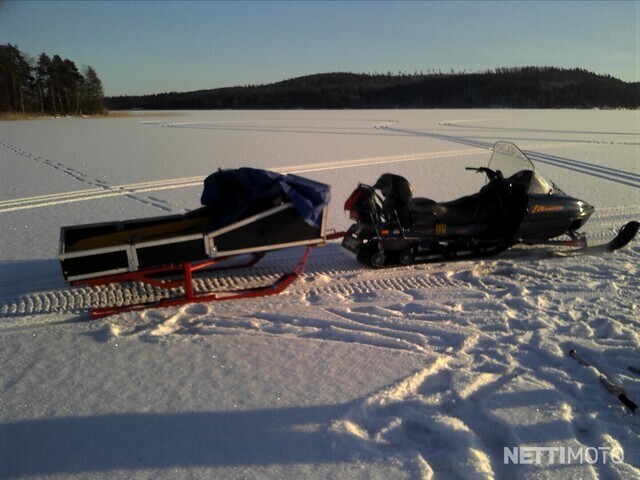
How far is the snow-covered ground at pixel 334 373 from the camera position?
7.55 feet

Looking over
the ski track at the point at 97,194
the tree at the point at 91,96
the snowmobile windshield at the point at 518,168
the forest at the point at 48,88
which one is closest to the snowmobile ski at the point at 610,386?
the snowmobile windshield at the point at 518,168

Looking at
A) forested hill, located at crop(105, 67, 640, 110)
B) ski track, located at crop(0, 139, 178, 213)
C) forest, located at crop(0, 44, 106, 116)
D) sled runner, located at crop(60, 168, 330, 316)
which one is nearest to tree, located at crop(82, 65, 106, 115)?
forest, located at crop(0, 44, 106, 116)

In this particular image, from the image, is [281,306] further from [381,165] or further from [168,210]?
[381,165]

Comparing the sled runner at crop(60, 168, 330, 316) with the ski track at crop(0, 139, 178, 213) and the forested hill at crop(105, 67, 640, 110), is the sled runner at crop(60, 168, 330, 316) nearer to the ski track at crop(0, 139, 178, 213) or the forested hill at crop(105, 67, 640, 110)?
the ski track at crop(0, 139, 178, 213)

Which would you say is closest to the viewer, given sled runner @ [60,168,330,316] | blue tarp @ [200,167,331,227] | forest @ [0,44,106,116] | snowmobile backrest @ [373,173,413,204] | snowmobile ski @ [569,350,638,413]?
snowmobile ski @ [569,350,638,413]

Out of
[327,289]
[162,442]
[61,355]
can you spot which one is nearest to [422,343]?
[327,289]

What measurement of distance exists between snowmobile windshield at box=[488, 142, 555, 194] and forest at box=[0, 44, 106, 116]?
3418 centimetres

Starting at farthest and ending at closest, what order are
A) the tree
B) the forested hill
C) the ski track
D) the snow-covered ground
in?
the forested hill < the tree < the ski track < the snow-covered ground

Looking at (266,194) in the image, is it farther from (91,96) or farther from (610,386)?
(91,96)

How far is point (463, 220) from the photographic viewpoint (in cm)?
489

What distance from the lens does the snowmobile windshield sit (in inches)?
199

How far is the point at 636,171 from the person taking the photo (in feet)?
32.0

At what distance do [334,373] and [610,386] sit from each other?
1552 millimetres

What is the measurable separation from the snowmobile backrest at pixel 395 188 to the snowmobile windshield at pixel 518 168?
1.34 metres
